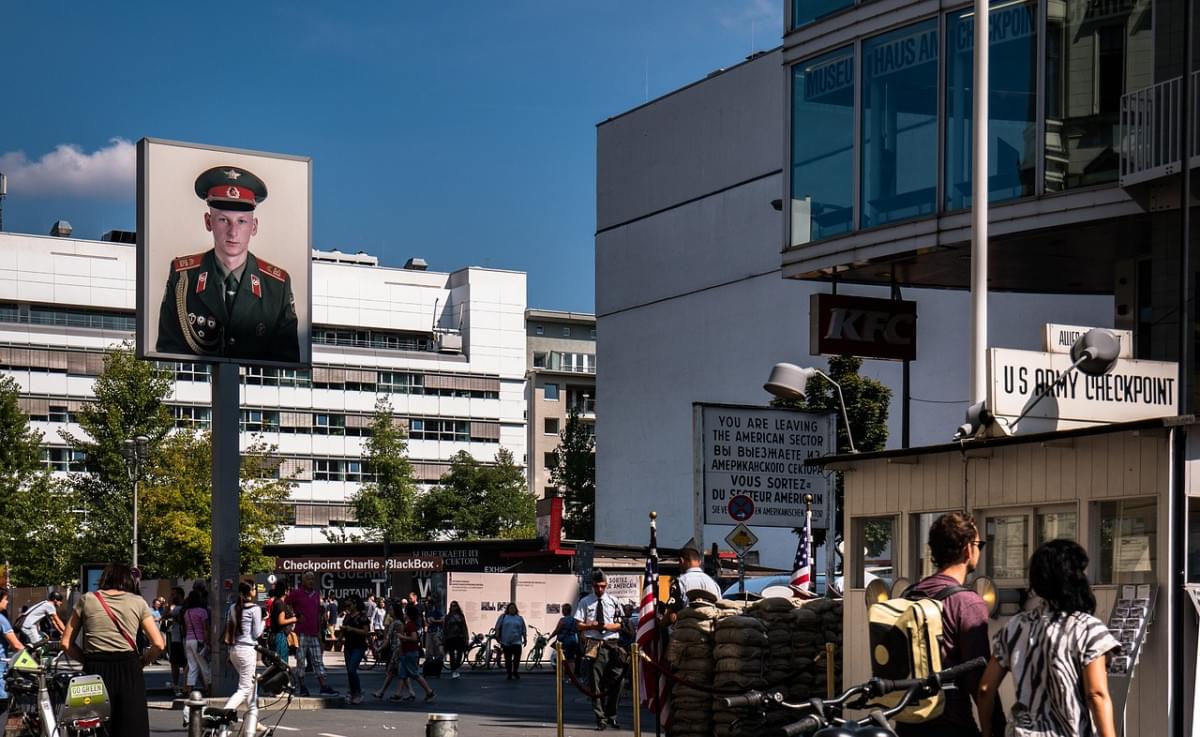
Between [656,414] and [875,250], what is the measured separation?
56.6m

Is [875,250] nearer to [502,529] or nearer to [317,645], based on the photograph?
[317,645]

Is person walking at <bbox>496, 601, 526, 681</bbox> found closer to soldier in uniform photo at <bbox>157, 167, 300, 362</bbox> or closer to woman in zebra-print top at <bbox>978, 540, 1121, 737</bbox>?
soldier in uniform photo at <bbox>157, 167, 300, 362</bbox>

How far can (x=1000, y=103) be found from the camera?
21.7 metres

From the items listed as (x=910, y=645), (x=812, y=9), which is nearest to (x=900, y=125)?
(x=812, y=9)

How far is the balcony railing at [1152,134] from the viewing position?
64.3ft

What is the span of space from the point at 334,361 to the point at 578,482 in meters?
21.7

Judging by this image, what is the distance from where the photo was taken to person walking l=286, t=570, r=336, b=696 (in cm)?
2625

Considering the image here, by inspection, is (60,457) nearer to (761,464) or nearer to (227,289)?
(227,289)

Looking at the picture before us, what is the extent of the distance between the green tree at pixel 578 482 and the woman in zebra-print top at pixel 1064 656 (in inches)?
3724

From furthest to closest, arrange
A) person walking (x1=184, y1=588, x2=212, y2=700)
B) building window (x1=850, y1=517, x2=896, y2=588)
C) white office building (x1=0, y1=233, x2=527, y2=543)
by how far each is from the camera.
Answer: white office building (x1=0, y1=233, x2=527, y2=543), person walking (x1=184, y1=588, x2=212, y2=700), building window (x1=850, y1=517, x2=896, y2=588)

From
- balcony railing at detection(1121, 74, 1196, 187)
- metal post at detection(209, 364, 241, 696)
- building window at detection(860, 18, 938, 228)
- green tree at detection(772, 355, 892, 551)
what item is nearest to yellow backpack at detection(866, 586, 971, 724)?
balcony railing at detection(1121, 74, 1196, 187)

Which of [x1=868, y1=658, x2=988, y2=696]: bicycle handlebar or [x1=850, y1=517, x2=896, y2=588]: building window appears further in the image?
[x1=850, y1=517, x2=896, y2=588]: building window

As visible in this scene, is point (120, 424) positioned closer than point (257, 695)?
No

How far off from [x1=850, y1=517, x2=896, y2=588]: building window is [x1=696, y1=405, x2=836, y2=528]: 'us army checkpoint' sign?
5668mm
